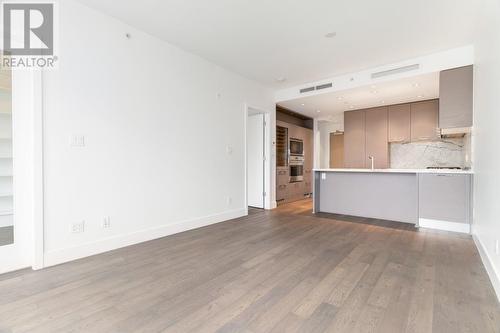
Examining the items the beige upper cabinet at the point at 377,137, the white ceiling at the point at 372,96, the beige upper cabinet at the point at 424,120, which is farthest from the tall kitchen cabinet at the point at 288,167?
the beige upper cabinet at the point at 424,120

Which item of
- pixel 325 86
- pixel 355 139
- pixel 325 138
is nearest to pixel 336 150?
pixel 325 138

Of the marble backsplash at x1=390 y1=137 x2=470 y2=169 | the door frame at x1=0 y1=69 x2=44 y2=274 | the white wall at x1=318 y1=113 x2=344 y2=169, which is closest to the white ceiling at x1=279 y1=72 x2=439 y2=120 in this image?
the marble backsplash at x1=390 y1=137 x2=470 y2=169

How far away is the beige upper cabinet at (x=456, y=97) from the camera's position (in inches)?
143

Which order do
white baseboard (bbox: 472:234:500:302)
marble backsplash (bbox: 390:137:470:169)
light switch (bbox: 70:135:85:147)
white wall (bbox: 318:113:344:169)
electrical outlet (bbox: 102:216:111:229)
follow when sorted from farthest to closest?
white wall (bbox: 318:113:344:169), marble backsplash (bbox: 390:137:470:169), electrical outlet (bbox: 102:216:111:229), light switch (bbox: 70:135:85:147), white baseboard (bbox: 472:234:500:302)

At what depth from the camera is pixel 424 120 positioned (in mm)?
5520

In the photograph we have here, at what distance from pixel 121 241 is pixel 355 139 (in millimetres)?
5859

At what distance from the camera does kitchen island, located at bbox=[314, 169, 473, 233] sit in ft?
12.2

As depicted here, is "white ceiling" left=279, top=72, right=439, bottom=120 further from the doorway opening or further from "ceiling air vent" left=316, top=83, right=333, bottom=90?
the doorway opening

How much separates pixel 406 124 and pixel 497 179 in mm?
4243

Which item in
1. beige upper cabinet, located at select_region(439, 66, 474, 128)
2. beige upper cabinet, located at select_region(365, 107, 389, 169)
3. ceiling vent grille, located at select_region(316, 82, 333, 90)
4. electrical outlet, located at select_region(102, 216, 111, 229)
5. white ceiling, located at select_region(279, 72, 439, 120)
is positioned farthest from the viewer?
beige upper cabinet, located at select_region(365, 107, 389, 169)

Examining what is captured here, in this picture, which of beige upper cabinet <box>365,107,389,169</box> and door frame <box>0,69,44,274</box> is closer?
door frame <box>0,69,44,274</box>

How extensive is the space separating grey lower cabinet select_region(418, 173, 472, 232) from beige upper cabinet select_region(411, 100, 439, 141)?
2.04 meters

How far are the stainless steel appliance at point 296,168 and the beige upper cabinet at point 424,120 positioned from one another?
2.75m

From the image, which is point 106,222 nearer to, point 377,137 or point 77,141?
point 77,141
